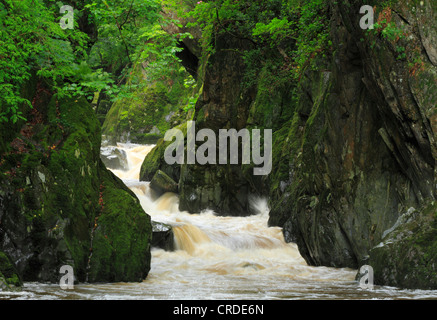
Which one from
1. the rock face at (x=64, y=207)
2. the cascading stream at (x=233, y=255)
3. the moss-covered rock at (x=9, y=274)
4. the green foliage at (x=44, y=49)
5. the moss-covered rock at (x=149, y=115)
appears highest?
the moss-covered rock at (x=149, y=115)

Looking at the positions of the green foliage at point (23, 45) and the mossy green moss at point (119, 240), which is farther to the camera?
the mossy green moss at point (119, 240)

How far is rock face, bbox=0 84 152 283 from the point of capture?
24.3ft

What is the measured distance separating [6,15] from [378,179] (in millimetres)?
7990

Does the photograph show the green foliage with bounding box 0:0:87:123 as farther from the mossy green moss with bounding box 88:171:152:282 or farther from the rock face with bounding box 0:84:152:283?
the mossy green moss with bounding box 88:171:152:282

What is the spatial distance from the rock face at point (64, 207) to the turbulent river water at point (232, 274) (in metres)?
0.47

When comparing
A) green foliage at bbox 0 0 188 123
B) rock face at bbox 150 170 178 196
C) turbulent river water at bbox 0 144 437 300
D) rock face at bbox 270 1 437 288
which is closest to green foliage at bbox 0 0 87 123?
green foliage at bbox 0 0 188 123

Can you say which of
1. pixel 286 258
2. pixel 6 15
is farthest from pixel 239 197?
pixel 6 15

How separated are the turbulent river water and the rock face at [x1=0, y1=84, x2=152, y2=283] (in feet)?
1.56

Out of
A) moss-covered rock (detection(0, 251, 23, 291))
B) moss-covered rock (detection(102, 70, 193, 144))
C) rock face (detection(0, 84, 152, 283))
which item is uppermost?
moss-covered rock (detection(102, 70, 193, 144))

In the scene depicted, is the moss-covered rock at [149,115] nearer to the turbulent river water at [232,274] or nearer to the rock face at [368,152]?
the turbulent river water at [232,274]

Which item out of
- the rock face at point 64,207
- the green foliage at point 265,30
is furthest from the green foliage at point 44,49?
the green foliage at point 265,30

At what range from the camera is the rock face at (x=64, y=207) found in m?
7.40

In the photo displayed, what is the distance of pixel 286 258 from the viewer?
1264cm

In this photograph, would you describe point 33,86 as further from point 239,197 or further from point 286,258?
point 239,197
